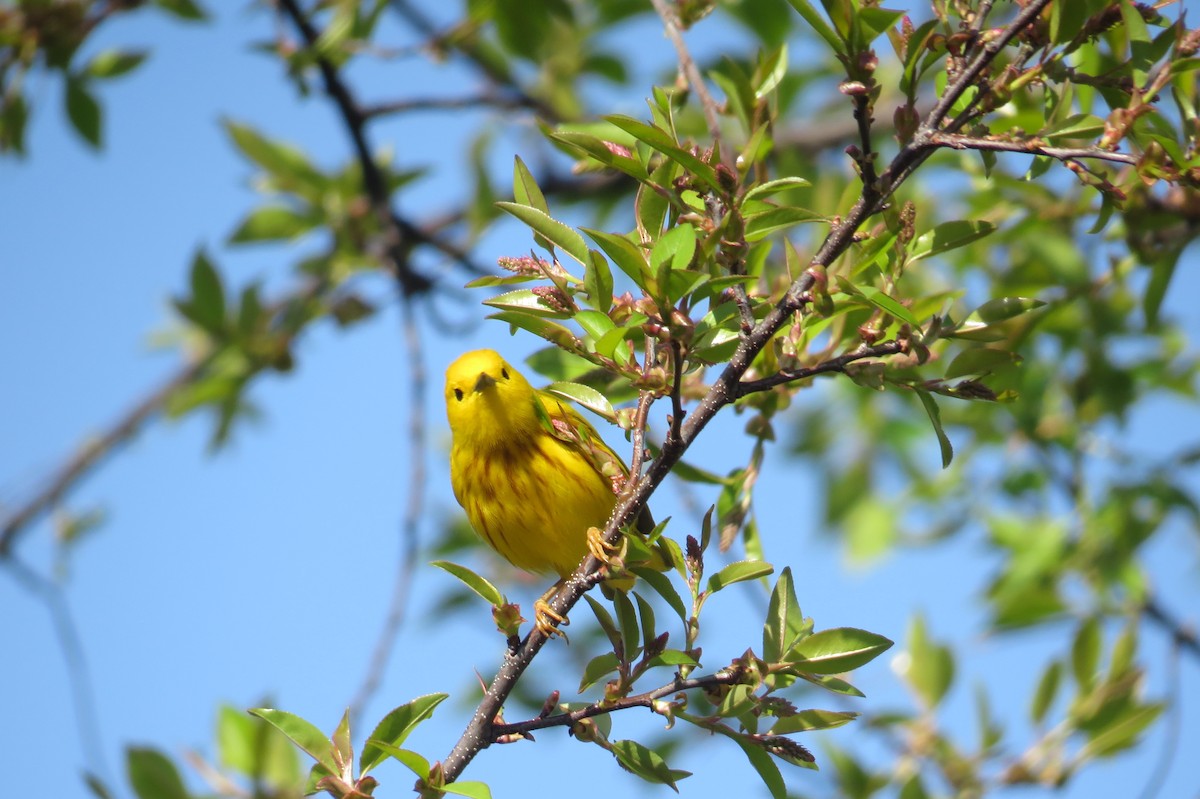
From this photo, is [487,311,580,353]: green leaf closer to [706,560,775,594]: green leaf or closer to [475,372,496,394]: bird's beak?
[706,560,775,594]: green leaf

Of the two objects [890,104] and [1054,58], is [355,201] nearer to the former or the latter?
[890,104]

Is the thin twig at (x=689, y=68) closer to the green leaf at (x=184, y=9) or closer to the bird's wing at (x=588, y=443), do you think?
the bird's wing at (x=588, y=443)

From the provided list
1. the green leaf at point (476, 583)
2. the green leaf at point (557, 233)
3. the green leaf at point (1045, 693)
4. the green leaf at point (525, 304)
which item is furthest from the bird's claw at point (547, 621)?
the green leaf at point (1045, 693)

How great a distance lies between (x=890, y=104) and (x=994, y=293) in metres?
1.86

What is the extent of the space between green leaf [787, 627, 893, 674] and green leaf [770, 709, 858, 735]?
0.33ft

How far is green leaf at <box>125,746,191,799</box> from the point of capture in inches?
124

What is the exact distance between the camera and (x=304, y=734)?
193 cm

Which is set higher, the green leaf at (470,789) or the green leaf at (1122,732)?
the green leaf at (1122,732)

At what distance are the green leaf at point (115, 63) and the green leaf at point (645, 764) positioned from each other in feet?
10.2

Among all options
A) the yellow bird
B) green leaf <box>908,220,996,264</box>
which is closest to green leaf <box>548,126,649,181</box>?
green leaf <box>908,220,996,264</box>

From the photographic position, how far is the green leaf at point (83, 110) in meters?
3.95

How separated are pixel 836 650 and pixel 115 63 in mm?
3297

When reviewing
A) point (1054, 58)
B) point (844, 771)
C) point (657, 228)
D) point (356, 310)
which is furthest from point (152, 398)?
point (1054, 58)

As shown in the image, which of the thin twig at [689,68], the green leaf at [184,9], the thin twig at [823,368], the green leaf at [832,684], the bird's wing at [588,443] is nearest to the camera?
the thin twig at [823,368]
